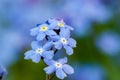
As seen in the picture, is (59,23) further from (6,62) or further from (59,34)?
(6,62)

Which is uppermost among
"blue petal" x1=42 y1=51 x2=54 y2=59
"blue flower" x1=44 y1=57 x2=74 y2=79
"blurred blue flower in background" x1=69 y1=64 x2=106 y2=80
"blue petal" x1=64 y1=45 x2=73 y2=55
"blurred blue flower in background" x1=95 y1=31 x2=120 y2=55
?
"blurred blue flower in background" x1=95 y1=31 x2=120 y2=55

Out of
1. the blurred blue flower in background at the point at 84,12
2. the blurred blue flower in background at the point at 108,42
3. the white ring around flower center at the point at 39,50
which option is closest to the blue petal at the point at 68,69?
the white ring around flower center at the point at 39,50

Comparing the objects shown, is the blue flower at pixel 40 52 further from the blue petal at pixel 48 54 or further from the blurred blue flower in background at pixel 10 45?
the blurred blue flower in background at pixel 10 45

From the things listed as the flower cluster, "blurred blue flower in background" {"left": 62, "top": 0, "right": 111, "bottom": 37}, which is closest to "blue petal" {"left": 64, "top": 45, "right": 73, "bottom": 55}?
the flower cluster

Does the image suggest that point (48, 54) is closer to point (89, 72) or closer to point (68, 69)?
point (68, 69)

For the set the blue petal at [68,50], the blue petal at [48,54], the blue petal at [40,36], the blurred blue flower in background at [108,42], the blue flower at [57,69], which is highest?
the blurred blue flower in background at [108,42]

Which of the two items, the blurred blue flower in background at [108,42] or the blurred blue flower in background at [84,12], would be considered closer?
the blurred blue flower in background at [108,42]

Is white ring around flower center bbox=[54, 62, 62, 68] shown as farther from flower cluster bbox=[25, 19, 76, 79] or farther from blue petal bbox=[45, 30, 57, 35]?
blue petal bbox=[45, 30, 57, 35]

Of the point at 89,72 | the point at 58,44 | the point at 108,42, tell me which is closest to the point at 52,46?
the point at 58,44
